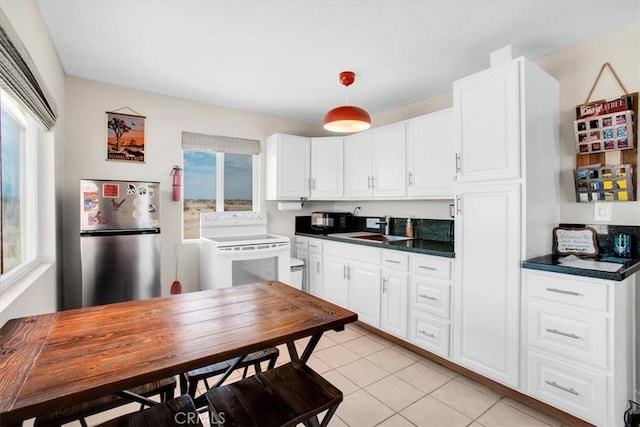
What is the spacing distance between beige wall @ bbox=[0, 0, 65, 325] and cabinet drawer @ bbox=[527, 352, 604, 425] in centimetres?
278

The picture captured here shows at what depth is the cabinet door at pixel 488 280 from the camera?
2.02 metres

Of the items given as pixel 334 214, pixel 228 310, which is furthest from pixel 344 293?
pixel 228 310

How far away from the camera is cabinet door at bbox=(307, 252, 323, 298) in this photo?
3.68m

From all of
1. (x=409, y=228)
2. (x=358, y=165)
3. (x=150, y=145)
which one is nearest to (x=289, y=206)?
(x=358, y=165)

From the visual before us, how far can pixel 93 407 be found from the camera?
1.21 meters

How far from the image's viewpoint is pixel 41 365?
0.93m

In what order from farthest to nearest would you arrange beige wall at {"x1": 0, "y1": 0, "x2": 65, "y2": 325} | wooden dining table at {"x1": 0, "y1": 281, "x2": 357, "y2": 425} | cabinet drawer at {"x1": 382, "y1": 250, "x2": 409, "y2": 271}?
cabinet drawer at {"x1": 382, "y1": 250, "x2": 409, "y2": 271}, beige wall at {"x1": 0, "y1": 0, "x2": 65, "y2": 325}, wooden dining table at {"x1": 0, "y1": 281, "x2": 357, "y2": 425}

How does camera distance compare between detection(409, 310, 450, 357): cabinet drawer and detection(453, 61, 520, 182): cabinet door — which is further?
detection(409, 310, 450, 357): cabinet drawer

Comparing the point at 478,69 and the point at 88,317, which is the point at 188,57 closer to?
the point at 88,317

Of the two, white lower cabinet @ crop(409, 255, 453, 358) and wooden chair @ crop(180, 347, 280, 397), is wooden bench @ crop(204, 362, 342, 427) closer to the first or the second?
wooden chair @ crop(180, 347, 280, 397)

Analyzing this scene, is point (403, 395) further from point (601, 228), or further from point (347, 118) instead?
point (347, 118)

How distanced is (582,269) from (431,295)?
102cm

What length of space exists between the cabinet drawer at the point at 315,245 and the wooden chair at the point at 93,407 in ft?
7.80

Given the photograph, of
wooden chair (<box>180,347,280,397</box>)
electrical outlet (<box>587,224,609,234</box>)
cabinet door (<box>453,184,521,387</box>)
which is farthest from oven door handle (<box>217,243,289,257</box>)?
electrical outlet (<box>587,224,609,234</box>)
